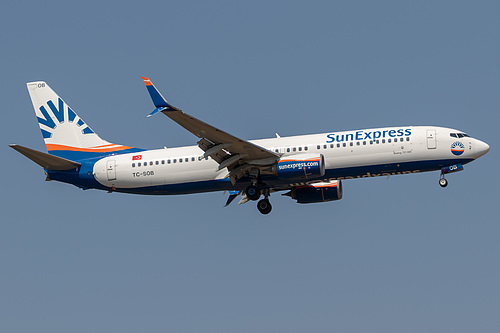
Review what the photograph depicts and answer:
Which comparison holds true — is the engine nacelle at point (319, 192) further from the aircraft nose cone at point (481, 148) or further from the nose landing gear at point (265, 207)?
the aircraft nose cone at point (481, 148)

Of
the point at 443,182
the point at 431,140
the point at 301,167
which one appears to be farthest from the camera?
the point at 443,182

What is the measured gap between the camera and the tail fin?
56.6m

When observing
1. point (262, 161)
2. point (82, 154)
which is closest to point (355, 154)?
point (262, 161)

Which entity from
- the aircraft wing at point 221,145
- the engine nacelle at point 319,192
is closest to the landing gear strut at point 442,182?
the engine nacelle at point 319,192

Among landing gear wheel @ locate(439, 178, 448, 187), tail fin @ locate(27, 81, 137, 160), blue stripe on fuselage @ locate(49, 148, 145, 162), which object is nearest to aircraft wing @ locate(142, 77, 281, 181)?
blue stripe on fuselage @ locate(49, 148, 145, 162)

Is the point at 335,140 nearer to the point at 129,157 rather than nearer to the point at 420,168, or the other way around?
the point at 420,168

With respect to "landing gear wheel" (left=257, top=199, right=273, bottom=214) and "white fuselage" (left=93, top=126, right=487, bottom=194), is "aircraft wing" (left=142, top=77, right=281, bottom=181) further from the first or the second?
"landing gear wheel" (left=257, top=199, right=273, bottom=214)

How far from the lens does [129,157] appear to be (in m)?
55.0

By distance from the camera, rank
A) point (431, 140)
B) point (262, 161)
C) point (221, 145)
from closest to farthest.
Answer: point (221, 145) < point (431, 140) < point (262, 161)

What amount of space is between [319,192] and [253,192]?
5.85m

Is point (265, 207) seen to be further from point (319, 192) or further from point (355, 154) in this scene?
point (355, 154)

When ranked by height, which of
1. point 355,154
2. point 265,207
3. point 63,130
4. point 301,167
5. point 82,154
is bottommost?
point 265,207

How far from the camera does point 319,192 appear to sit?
56406 millimetres

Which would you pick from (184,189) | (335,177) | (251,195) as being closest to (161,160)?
(184,189)
